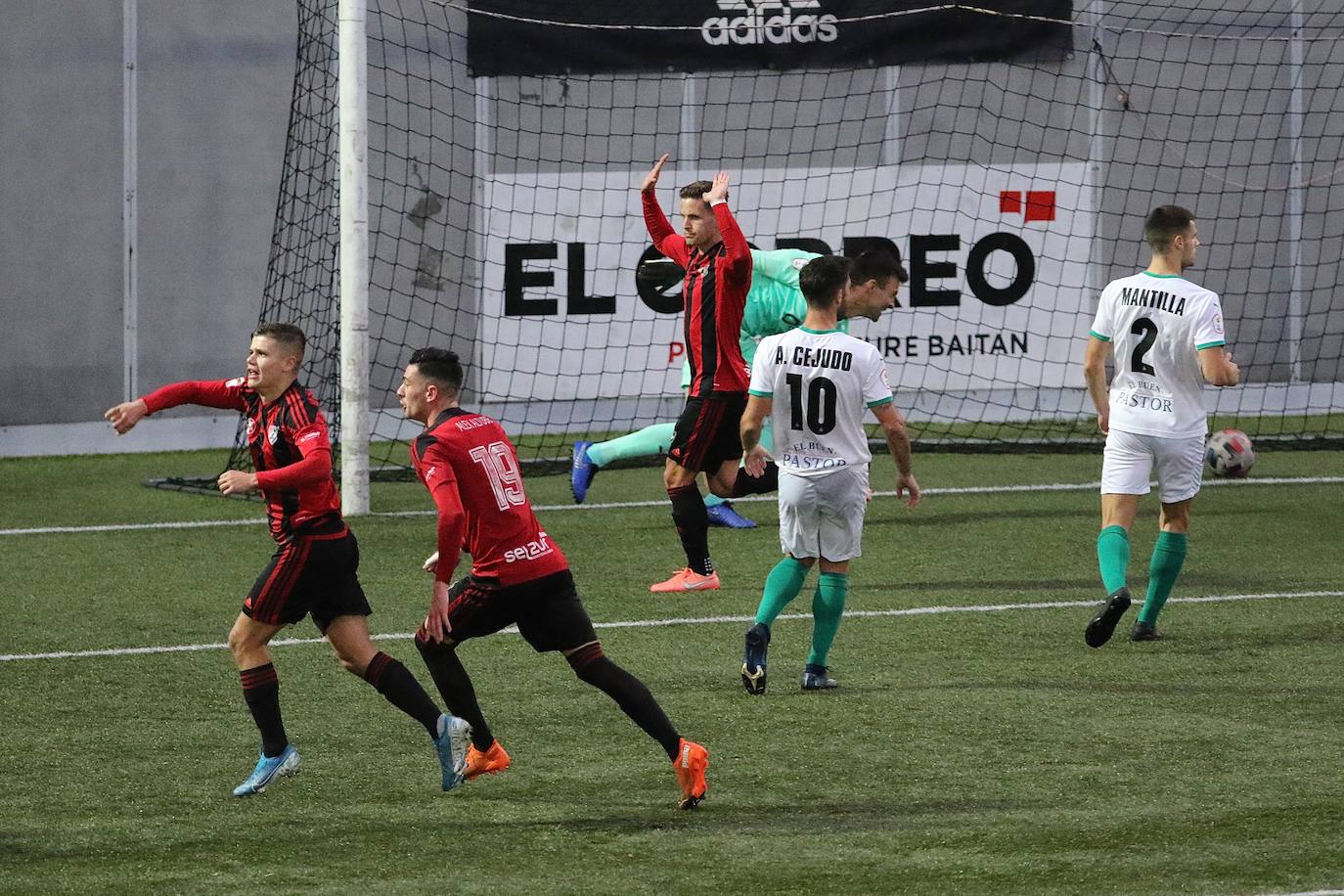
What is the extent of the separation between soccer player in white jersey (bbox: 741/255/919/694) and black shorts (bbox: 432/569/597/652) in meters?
1.40

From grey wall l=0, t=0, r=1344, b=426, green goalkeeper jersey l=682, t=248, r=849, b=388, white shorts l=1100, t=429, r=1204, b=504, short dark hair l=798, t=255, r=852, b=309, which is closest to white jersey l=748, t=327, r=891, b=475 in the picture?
short dark hair l=798, t=255, r=852, b=309

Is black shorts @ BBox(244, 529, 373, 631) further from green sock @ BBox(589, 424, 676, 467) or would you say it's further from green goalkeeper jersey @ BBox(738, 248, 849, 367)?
green sock @ BBox(589, 424, 676, 467)

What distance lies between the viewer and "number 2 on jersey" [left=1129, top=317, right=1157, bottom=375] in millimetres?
7406

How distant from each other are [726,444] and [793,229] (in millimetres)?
6780

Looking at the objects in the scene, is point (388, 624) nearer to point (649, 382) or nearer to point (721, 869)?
point (721, 869)

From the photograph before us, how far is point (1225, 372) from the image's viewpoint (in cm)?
711

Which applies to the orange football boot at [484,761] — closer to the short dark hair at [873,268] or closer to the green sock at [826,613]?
the green sock at [826,613]

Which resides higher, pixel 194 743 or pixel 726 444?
pixel 726 444

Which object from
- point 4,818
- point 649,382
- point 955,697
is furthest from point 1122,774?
point 649,382

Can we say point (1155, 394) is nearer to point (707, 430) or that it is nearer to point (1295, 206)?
point (707, 430)

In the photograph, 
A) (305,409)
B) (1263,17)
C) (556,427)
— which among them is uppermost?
(1263,17)

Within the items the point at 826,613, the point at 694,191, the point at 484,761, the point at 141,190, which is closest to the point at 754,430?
the point at 826,613

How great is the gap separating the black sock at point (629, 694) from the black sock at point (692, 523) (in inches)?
134

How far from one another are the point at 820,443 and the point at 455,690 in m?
1.82
